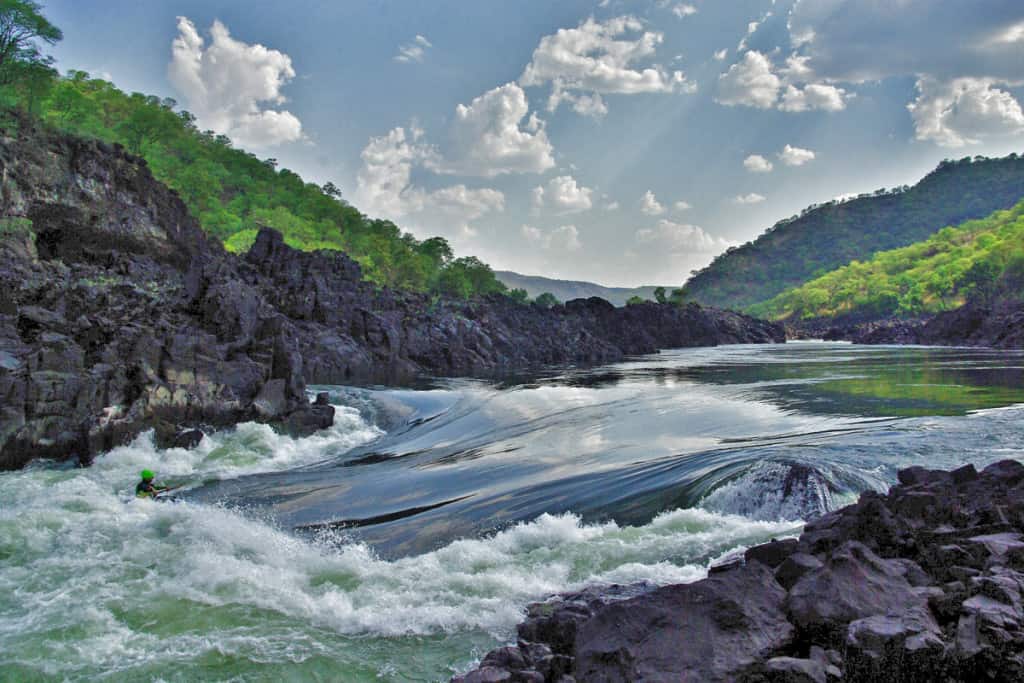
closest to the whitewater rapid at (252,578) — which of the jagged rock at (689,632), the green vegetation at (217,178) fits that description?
the jagged rock at (689,632)

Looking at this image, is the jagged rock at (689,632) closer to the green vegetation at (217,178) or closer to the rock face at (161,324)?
the rock face at (161,324)

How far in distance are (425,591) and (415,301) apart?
62723 mm

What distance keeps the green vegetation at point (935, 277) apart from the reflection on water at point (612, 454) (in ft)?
297

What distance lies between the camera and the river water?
7.52 metres

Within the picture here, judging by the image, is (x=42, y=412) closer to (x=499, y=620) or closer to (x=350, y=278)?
(x=499, y=620)

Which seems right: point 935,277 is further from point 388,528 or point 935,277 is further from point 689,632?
point 689,632

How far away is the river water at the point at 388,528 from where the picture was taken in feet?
24.7

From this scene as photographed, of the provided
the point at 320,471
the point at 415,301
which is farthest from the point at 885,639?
the point at 415,301

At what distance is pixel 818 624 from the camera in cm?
553

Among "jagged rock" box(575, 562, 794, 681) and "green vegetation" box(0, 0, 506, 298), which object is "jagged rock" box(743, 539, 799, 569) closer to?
"jagged rock" box(575, 562, 794, 681)

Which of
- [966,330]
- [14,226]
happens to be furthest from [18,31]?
[966,330]

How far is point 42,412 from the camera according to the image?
16.5 m

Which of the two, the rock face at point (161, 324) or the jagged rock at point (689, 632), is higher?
the rock face at point (161, 324)

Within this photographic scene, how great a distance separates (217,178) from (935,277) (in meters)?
150
